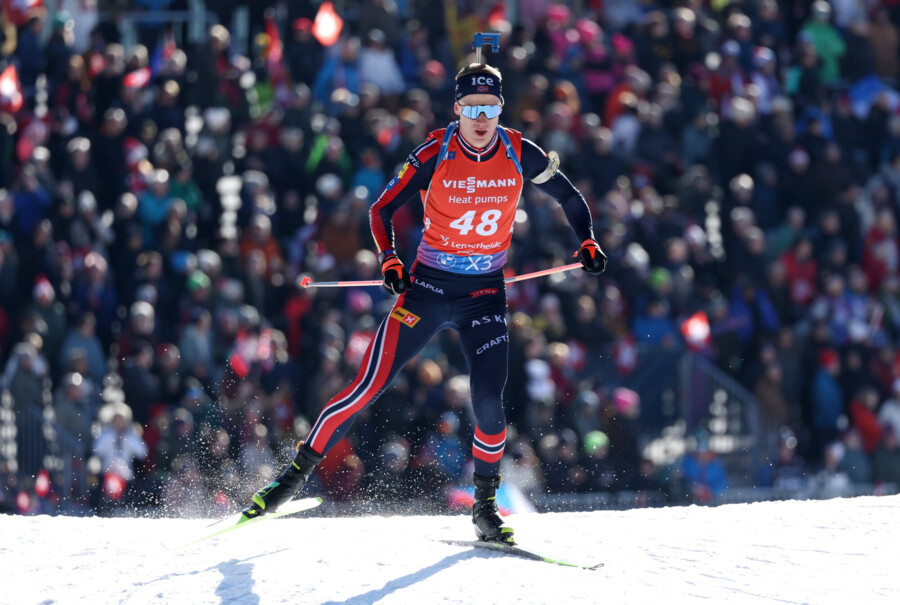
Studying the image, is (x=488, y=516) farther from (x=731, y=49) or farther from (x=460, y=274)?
(x=731, y=49)

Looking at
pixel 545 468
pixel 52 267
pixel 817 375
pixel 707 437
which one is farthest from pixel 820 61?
pixel 52 267

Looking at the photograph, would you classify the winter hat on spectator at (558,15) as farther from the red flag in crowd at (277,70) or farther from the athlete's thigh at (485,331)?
the athlete's thigh at (485,331)

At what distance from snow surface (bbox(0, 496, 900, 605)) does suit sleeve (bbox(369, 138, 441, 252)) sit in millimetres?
1611

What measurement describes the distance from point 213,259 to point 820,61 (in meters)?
6.93

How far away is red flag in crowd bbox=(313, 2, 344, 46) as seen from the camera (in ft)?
41.6

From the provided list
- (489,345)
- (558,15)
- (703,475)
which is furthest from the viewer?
(558,15)

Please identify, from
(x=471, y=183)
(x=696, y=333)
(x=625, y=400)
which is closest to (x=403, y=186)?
(x=471, y=183)

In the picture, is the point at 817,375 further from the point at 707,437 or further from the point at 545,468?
the point at 545,468

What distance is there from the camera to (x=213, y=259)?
1074cm

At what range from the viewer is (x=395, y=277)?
6629mm

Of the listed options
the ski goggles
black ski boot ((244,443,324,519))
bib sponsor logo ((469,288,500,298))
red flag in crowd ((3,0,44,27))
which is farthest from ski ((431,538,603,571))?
red flag in crowd ((3,0,44,27))

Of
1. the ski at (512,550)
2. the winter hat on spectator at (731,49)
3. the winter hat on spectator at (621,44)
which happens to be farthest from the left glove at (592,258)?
the winter hat on spectator at (731,49)

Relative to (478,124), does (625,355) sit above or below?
below

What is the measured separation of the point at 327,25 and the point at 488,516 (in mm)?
7033
